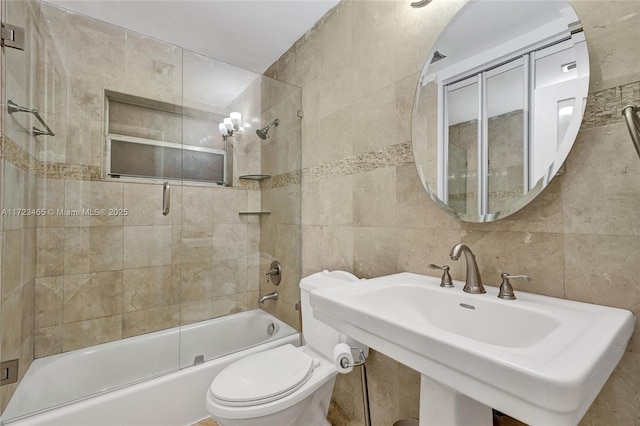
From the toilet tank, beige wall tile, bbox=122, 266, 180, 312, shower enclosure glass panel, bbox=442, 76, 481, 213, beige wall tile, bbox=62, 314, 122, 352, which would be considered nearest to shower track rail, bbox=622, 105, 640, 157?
shower enclosure glass panel, bbox=442, 76, 481, 213

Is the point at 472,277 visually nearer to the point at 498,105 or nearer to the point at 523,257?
the point at 523,257

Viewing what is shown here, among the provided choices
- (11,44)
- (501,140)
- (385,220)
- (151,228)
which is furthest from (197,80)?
(501,140)

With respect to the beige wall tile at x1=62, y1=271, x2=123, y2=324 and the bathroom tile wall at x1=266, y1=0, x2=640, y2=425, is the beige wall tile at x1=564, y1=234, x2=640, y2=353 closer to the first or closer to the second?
the bathroom tile wall at x1=266, y1=0, x2=640, y2=425

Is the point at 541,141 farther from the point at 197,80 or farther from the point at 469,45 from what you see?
the point at 197,80

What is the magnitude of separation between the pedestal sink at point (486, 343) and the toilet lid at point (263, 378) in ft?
1.59

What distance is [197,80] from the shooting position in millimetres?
Result: 1902

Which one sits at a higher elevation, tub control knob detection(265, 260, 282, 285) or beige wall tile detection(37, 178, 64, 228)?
beige wall tile detection(37, 178, 64, 228)

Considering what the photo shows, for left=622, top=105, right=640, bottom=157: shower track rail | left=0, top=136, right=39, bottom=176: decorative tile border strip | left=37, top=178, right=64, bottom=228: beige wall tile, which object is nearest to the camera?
left=622, top=105, right=640, bottom=157: shower track rail

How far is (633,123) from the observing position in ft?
2.31

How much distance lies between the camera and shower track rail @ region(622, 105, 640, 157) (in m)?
0.70

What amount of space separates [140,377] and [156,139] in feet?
4.57

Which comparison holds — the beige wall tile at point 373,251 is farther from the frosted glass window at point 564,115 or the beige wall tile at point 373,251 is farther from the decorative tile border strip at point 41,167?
the decorative tile border strip at point 41,167

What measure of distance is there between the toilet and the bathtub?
1.38 feet

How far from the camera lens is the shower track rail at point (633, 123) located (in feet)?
2.29
